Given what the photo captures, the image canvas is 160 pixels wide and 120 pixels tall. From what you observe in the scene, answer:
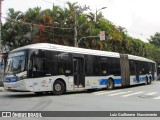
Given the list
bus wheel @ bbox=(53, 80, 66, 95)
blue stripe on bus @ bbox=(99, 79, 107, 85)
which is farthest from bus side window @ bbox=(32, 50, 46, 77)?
blue stripe on bus @ bbox=(99, 79, 107, 85)

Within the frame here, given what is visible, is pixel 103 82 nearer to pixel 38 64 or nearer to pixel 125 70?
pixel 125 70

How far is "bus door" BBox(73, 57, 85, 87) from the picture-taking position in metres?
21.6

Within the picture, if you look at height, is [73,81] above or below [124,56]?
below

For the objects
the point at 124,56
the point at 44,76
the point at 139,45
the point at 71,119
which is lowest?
the point at 71,119

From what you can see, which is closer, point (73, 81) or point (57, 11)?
point (73, 81)

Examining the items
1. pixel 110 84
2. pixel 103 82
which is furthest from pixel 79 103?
pixel 110 84

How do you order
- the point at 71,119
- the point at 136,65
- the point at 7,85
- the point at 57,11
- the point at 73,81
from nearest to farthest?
1. the point at 71,119
2. the point at 7,85
3. the point at 73,81
4. the point at 136,65
5. the point at 57,11

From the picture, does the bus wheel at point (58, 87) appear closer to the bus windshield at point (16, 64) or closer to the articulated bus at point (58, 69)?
the articulated bus at point (58, 69)

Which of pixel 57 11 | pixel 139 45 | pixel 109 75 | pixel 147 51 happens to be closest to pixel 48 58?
pixel 109 75

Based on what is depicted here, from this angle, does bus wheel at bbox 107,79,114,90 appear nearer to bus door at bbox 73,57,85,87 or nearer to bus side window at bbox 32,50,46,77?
bus door at bbox 73,57,85,87

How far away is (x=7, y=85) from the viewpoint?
61.6 ft

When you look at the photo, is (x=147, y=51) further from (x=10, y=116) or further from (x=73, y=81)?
(x=10, y=116)

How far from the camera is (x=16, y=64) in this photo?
19016 millimetres

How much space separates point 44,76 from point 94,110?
731cm
